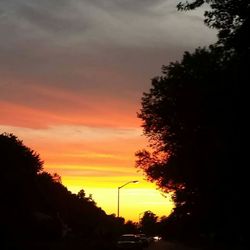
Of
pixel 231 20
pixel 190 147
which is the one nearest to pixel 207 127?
pixel 190 147

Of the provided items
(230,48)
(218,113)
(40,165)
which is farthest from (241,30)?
(40,165)

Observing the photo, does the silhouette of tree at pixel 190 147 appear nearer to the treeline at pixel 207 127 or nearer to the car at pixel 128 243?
the treeline at pixel 207 127

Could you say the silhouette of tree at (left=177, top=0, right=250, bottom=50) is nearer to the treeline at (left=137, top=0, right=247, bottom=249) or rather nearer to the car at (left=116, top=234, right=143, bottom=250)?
the treeline at (left=137, top=0, right=247, bottom=249)

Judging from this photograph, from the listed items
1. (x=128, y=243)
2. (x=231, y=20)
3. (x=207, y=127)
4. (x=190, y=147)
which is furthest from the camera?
(x=128, y=243)

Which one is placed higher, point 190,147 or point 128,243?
point 190,147

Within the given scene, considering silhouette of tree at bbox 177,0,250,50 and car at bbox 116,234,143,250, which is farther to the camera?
car at bbox 116,234,143,250

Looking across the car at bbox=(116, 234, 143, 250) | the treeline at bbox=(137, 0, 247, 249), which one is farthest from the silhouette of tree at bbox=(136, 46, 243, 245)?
the car at bbox=(116, 234, 143, 250)

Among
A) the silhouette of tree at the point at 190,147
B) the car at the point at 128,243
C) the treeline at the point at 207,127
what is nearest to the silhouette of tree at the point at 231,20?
the treeline at the point at 207,127

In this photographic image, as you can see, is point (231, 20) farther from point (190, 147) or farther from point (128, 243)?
point (128, 243)

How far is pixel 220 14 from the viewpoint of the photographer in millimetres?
21625

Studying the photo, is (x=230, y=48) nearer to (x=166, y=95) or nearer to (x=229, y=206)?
(x=229, y=206)

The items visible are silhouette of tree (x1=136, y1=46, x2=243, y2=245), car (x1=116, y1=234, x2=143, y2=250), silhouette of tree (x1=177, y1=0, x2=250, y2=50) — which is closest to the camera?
silhouette of tree (x1=177, y1=0, x2=250, y2=50)

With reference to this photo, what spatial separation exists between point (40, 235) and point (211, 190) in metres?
16.3

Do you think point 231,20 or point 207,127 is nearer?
point 231,20
